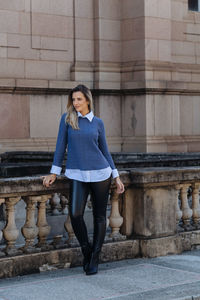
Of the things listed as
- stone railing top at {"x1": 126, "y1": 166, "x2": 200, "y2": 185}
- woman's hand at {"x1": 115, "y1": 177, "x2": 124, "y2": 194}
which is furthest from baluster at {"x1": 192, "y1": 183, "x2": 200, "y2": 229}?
woman's hand at {"x1": 115, "y1": 177, "x2": 124, "y2": 194}

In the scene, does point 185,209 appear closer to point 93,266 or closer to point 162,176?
point 162,176

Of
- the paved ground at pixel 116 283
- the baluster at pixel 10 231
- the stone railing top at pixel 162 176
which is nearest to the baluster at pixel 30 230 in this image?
the baluster at pixel 10 231

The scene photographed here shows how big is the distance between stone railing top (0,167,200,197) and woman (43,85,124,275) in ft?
0.59

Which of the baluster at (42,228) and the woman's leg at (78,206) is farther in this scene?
the baluster at (42,228)

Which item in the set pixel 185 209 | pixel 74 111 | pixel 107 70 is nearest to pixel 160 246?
pixel 185 209

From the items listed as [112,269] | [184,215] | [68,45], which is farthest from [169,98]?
[112,269]

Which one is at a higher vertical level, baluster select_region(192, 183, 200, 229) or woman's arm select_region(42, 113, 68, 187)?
woman's arm select_region(42, 113, 68, 187)

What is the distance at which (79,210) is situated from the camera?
264 inches

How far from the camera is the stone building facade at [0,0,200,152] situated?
15164 millimetres

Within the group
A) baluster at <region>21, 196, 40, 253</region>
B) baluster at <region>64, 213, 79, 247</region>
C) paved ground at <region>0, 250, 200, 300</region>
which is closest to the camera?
paved ground at <region>0, 250, 200, 300</region>

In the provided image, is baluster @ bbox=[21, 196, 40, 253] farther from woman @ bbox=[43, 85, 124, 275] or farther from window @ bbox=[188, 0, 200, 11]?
window @ bbox=[188, 0, 200, 11]

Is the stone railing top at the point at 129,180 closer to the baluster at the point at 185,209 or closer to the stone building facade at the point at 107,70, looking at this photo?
the baluster at the point at 185,209

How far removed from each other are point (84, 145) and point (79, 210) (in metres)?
0.63

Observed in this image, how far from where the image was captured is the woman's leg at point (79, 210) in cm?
670
